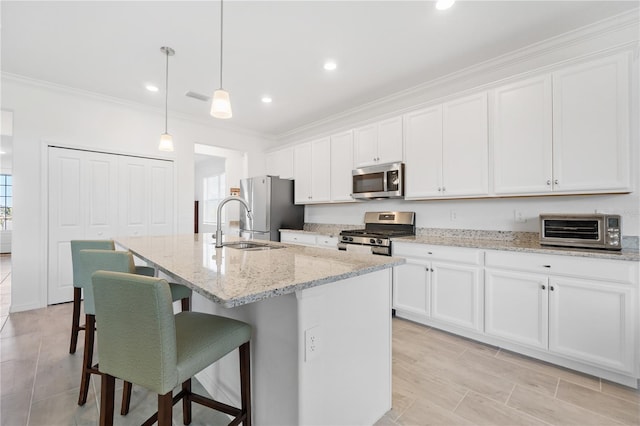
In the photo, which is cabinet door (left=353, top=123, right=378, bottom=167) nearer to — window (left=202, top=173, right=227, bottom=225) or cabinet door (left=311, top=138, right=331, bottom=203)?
cabinet door (left=311, top=138, right=331, bottom=203)

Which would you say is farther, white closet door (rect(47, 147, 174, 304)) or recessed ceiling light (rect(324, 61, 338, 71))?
white closet door (rect(47, 147, 174, 304))

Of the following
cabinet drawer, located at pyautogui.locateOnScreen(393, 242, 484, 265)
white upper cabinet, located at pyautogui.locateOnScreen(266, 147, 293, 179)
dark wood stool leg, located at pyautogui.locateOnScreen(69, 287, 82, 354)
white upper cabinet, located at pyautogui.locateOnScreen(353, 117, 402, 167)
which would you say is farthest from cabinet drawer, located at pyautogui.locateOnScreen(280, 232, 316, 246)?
dark wood stool leg, located at pyautogui.locateOnScreen(69, 287, 82, 354)

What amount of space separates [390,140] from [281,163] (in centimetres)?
225

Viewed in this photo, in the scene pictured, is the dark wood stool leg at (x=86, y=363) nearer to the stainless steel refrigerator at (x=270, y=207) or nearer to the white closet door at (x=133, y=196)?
the white closet door at (x=133, y=196)

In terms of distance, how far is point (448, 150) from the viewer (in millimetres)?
3010

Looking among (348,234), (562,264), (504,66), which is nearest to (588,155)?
(562,264)

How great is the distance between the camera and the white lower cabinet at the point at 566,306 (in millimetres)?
1901

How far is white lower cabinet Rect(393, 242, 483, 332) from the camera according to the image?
100 inches

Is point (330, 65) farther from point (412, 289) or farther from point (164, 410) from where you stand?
point (164, 410)

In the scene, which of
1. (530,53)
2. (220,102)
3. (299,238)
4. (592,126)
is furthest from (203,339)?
(530,53)

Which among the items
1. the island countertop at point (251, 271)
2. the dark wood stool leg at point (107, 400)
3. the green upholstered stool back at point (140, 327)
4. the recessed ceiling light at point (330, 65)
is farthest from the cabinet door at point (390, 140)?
the dark wood stool leg at point (107, 400)

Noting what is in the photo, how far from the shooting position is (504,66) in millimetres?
2885

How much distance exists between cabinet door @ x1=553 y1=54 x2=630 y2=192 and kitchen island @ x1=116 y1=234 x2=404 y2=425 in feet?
6.05

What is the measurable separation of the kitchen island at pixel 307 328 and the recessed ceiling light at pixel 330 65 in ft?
7.21
